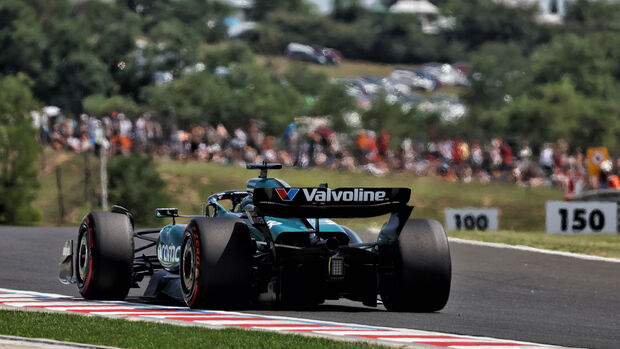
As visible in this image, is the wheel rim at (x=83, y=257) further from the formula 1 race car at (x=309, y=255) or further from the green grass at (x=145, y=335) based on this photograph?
the green grass at (x=145, y=335)

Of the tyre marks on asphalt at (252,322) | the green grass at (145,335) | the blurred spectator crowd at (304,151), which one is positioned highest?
the blurred spectator crowd at (304,151)

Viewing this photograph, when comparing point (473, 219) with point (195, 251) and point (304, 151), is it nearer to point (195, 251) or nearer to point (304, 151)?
point (304, 151)

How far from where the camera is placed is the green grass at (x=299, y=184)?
40.7 meters

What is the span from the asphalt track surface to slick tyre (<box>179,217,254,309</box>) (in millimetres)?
362

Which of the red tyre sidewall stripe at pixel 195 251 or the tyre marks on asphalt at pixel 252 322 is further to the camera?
the red tyre sidewall stripe at pixel 195 251

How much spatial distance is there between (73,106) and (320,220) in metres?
63.9

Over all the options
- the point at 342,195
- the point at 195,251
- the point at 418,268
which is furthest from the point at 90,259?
the point at 418,268

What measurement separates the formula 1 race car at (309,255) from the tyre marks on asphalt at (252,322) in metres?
0.39

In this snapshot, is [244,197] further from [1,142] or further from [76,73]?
[76,73]

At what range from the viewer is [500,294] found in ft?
52.6

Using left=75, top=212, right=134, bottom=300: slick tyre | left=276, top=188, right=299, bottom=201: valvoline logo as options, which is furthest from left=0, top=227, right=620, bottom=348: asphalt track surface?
left=75, top=212, right=134, bottom=300: slick tyre

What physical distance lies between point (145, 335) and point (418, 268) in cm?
326

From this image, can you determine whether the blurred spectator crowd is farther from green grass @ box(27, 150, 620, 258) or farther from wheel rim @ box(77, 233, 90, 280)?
wheel rim @ box(77, 233, 90, 280)


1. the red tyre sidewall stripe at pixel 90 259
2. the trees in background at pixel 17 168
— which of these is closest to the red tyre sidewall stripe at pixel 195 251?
the red tyre sidewall stripe at pixel 90 259
